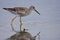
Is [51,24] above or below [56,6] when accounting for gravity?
below

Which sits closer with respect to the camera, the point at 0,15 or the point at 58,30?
the point at 0,15

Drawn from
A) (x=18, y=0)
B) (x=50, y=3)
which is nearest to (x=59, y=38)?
(x=50, y=3)

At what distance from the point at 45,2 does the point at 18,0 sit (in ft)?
0.95

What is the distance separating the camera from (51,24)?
5.04 ft

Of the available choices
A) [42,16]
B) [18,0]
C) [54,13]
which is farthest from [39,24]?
Answer: [18,0]

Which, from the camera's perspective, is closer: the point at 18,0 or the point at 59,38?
the point at 18,0

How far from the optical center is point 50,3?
152 cm

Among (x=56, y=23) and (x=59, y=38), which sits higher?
(x=56, y=23)

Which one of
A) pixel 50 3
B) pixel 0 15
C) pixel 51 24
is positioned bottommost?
pixel 51 24

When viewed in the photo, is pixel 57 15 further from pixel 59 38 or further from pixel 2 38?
pixel 2 38

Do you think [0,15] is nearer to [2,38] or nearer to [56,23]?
[2,38]

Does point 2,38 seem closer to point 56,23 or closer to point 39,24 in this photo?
point 39,24

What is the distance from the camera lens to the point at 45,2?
1.51 m

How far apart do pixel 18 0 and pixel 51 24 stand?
0.44 m
